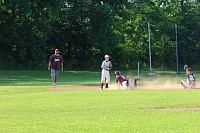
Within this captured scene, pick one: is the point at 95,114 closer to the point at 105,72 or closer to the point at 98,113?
the point at 98,113

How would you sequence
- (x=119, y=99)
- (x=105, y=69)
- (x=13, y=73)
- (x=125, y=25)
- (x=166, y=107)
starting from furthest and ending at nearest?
(x=125, y=25), (x=13, y=73), (x=105, y=69), (x=119, y=99), (x=166, y=107)

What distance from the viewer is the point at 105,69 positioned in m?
32.4

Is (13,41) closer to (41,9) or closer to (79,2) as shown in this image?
(41,9)

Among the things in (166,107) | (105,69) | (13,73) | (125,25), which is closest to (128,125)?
(166,107)

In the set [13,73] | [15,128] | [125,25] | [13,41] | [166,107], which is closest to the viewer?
[15,128]

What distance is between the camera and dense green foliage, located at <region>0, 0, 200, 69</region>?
184 ft

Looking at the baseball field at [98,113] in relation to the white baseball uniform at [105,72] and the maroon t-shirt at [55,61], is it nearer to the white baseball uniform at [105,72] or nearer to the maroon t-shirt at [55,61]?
the white baseball uniform at [105,72]

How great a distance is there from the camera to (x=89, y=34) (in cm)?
5916

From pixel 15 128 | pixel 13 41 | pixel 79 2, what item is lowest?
pixel 15 128

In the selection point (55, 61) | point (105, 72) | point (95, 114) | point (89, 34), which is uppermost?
point (89, 34)

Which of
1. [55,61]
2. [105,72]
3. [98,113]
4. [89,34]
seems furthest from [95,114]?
[89,34]

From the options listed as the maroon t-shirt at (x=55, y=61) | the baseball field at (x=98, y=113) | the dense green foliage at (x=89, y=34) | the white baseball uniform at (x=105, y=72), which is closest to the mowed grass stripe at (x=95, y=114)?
the baseball field at (x=98, y=113)

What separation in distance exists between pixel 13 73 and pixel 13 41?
5.59m

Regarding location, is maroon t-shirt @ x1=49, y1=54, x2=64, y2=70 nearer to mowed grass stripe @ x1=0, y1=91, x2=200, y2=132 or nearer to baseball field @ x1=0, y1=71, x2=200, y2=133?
baseball field @ x1=0, y1=71, x2=200, y2=133
